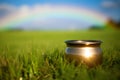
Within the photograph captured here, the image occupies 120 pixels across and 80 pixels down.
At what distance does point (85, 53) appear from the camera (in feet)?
16.6

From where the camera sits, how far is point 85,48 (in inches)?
200

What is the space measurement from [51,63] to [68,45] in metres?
0.43

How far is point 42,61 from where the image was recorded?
204 inches

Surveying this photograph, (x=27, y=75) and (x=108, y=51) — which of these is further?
(x=108, y=51)

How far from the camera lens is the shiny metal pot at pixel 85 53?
5.07 m

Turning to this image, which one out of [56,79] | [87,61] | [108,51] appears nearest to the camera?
[56,79]

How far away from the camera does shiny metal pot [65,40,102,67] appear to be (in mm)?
5070

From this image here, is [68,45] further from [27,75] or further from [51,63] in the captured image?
[27,75]

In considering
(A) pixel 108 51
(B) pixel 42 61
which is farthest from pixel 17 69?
(A) pixel 108 51

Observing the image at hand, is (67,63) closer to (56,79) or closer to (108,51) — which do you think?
(56,79)

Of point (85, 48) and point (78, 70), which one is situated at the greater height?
point (85, 48)

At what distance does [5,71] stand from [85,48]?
4.40 ft

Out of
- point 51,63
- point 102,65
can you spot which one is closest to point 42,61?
point 51,63

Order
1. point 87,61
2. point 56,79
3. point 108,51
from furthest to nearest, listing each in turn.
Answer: point 108,51, point 87,61, point 56,79
